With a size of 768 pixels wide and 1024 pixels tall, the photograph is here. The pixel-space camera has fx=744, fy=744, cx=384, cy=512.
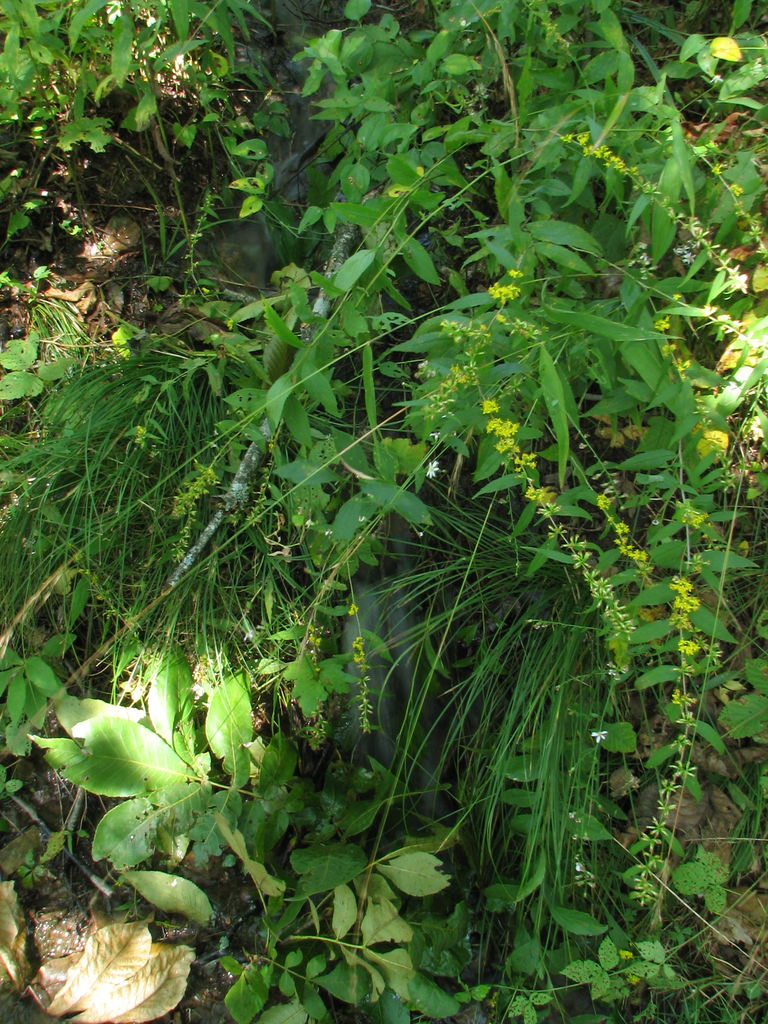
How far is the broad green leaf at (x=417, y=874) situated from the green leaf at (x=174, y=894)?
0.47 metres

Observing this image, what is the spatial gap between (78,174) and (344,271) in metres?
1.50

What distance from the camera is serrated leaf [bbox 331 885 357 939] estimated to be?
1.63 meters

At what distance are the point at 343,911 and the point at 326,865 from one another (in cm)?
11

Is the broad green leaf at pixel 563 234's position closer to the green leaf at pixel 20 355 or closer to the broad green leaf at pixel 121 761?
the broad green leaf at pixel 121 761

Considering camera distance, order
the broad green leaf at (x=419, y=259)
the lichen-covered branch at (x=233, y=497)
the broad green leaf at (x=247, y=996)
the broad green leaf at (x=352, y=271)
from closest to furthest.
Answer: the broad green leaf at (x=352, y=271) < the broad green leaf at (x=419, y=259) < the broad green leaf at (x=247, y=996) < the lichen-covered branch at (x=233, y=497)

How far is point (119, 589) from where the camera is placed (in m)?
1.99

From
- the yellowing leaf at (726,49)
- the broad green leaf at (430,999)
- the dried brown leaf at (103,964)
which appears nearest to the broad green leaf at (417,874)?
the broad green leaf at (430,999)

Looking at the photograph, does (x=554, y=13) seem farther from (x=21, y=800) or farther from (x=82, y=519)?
(x=21, y=800)

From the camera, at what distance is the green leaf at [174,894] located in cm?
177

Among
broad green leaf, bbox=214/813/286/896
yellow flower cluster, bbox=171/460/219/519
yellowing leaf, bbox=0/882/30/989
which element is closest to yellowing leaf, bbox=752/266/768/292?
yellow flower cluster, bbox=171/460/219/519

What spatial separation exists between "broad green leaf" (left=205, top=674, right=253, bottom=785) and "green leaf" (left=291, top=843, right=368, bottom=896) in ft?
0.77

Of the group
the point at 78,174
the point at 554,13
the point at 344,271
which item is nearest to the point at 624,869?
the point at 344,271

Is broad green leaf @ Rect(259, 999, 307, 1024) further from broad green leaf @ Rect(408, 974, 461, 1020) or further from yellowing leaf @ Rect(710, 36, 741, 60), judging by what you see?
yellowing leaf @ Rect(710, 36, 741, 60)

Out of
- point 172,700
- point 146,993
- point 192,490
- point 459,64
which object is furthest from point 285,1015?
point 459,64
